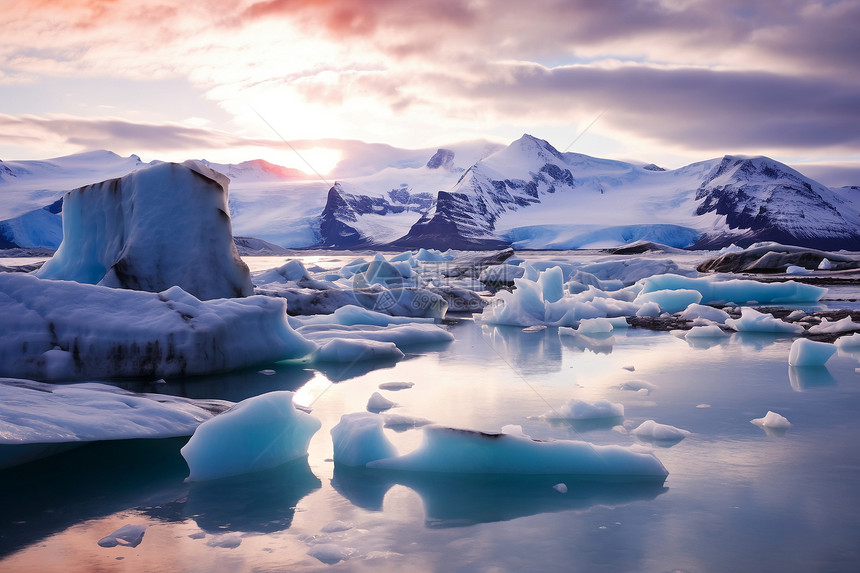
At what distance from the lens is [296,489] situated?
343 centimetres

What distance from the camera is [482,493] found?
3.34m

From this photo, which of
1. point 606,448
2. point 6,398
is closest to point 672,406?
point 606,448

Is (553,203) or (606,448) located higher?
(553,203)

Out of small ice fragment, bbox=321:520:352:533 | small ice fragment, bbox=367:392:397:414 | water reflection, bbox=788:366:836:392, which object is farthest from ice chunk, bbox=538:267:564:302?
small ice fragment, bbox=321:520:352:533

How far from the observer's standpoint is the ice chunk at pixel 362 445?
3.78m

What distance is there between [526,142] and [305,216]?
Answer: 78779 millimetres

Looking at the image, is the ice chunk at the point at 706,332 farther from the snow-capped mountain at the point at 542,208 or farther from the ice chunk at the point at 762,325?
the snow-capped mountain at the point at 542,208

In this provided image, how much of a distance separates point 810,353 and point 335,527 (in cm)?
588

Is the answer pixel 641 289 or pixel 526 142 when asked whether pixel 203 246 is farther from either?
pixel 526 142

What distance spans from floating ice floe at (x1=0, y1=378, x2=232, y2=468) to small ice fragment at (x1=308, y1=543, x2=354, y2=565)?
1618 millimetres

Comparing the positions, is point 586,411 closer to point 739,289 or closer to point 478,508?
point 478,508

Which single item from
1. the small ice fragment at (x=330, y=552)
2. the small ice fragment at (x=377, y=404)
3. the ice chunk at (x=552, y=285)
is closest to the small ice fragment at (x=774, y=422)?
the small ice fragment at (x=377, y=404)

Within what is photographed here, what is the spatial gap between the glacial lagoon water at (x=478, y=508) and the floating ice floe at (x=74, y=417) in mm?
162

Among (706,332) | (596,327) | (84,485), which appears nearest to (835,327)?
(706,332)
